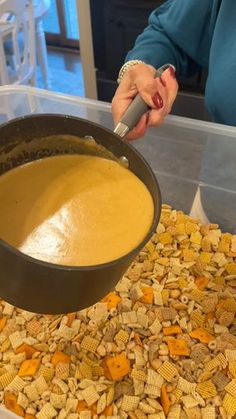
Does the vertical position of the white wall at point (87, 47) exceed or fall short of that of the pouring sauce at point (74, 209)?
it falls short

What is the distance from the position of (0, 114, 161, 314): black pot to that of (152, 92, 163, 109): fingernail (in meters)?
0.10

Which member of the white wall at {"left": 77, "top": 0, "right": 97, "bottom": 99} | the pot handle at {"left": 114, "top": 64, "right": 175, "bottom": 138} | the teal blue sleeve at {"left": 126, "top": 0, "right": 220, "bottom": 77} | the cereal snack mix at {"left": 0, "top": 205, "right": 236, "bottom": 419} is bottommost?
the cereal snack mix at {"left": 0, "top": 205, "right": 236, "bottom": 419}

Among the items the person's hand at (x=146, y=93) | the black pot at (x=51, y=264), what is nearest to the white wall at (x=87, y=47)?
the person's hand at (x=146, y=93)

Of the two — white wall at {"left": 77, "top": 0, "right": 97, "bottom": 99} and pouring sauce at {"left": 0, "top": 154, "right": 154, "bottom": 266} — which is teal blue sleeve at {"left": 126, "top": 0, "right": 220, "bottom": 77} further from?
white wall at {"left": 77, "top": 0, "right": 97, "bottom": 99}

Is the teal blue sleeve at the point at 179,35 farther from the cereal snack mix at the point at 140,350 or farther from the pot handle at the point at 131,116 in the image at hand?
the cereal snack mix at the point at 140,350

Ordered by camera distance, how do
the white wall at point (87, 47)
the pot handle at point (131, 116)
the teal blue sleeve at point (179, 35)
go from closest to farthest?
the pot handle at point (131, 116), the teal blue sleeve at point (179, 35), the white wall at point (87, 47)

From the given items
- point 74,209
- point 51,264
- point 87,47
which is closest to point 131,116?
point 74,209

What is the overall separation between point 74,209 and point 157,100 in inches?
8.4

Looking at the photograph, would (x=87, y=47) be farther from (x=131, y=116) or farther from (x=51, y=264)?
(x=51, y=264)

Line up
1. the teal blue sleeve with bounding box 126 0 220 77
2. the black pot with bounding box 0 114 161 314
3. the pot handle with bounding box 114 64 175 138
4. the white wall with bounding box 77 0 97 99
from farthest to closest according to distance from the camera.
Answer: the white wall with bounding box 77 0 97 99 → the teal blue sleeve with bounding box 126 0 220 77 → the pot handle with bounding box 114 64 175 138 → the black pot with bounding box 0 114 161 314

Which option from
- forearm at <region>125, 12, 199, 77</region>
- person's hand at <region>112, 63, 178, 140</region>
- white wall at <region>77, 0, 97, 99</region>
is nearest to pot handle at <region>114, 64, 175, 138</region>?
person's hand at <region>112, 63, 178, 140</region>

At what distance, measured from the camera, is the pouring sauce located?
0.51 meters

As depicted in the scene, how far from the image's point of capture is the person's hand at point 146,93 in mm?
673

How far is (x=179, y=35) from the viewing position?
0.80 metres
